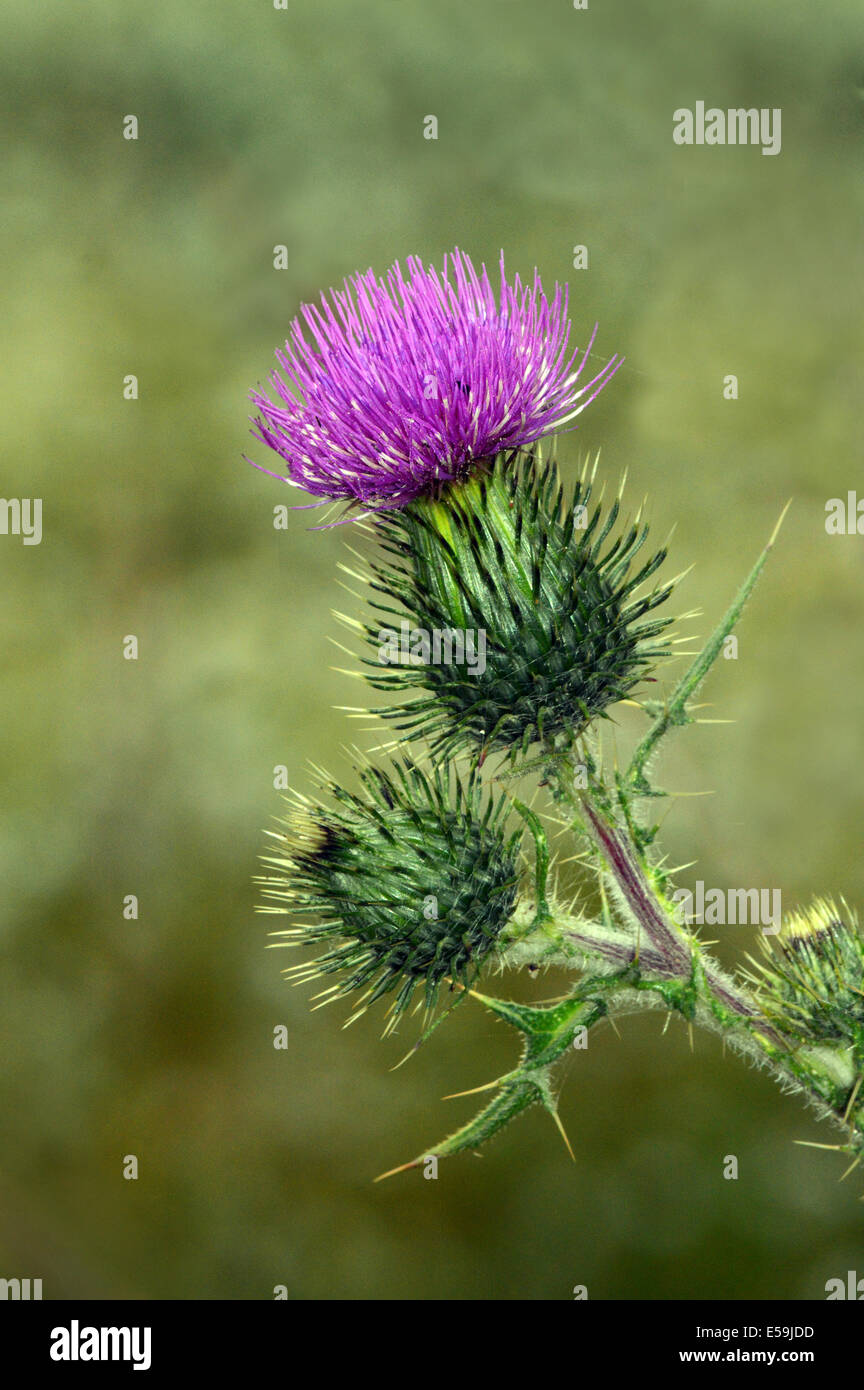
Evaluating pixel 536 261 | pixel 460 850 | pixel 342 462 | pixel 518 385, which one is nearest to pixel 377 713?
pixel 460 850

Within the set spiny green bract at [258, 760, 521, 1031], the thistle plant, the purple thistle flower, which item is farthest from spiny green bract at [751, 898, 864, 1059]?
the purple thistle flower

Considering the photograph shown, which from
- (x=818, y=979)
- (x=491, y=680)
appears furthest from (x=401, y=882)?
(x=818, y=979)

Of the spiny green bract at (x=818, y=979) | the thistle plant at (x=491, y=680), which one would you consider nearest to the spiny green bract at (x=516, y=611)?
the thistle plant at (x=491, y=680)

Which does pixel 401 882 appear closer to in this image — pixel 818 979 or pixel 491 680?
pixel 491 680

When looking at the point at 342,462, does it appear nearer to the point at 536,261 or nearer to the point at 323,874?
the point at 323,874

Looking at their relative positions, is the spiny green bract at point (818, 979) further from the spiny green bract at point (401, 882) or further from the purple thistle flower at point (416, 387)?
the purple thistle flower at point (416, 387)

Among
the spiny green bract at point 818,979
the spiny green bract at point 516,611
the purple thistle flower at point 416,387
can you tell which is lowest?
the spiny green bract at point 818,979

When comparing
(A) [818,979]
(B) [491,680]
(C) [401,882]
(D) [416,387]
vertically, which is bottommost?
(A) [818,979]

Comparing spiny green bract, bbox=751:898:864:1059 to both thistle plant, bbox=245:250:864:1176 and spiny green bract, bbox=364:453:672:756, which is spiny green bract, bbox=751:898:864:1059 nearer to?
thistle plant, bbox=245:250:864:1176
